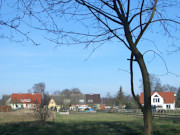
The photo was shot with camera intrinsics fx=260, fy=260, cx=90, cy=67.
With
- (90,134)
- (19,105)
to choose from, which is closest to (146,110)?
(90,134)

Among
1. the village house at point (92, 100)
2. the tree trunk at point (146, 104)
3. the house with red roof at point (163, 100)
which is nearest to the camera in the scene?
the tree trunk at point (146, 104)

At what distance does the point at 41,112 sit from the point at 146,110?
19451 mm

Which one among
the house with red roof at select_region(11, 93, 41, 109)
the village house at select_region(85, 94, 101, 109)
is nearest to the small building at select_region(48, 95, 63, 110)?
the house with red roof at select_region(11, 93, 41, 109)

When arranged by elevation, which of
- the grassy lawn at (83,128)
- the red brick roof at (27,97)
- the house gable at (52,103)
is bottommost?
the house gable at (52,103)

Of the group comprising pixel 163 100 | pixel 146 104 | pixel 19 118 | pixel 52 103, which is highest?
pixel 146 104

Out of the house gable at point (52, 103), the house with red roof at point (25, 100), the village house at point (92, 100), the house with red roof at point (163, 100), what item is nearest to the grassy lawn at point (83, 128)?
the house with red roof at point (163, 100)

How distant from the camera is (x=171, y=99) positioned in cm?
7225

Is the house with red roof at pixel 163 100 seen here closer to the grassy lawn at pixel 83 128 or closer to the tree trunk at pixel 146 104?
the grassy lawn at pixel 83 128

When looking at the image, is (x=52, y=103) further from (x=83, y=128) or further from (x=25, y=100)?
(x=83, y=128)

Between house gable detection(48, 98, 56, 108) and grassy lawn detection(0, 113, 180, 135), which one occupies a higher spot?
grassy lawn detection(0, 113, 180, 135)

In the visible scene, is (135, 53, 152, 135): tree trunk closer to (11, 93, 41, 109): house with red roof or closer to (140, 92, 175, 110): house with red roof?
(140, 92, 175, 110): house with red roof

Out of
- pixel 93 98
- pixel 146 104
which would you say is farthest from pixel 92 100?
pixel 146 104

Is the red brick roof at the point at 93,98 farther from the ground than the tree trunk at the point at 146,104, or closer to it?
closer to it

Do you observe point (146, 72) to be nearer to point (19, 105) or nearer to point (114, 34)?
point (114, 34)
